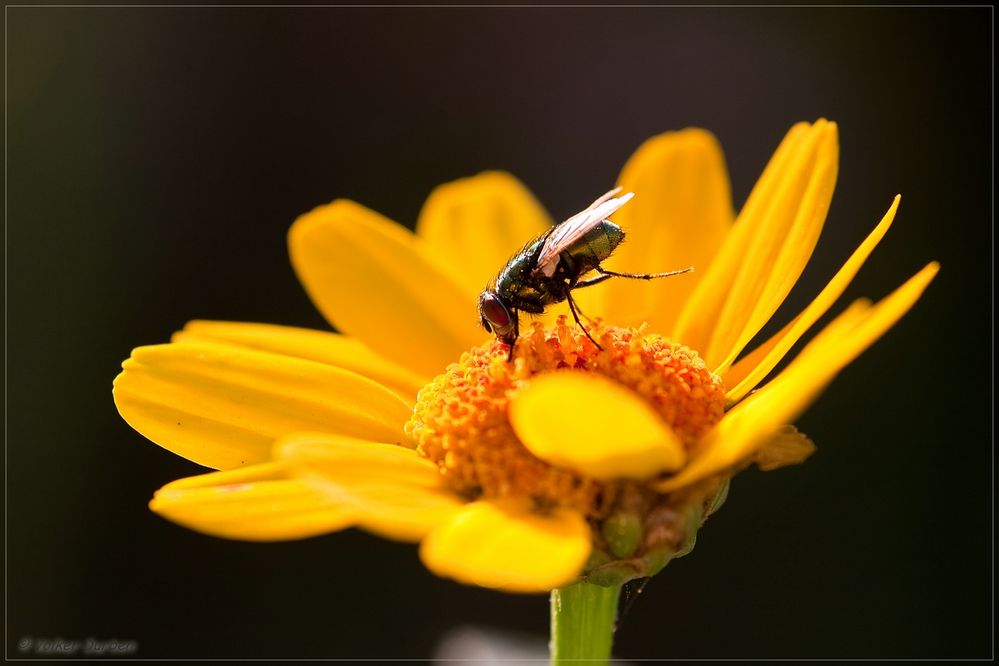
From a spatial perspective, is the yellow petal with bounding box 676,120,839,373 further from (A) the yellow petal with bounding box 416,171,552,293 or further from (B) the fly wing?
(A) the yellow petal with bounding box 416,171,552,293

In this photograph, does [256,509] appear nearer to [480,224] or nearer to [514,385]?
[514,385]

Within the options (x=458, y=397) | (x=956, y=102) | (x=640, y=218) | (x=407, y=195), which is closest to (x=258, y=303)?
(x=407, y=195)

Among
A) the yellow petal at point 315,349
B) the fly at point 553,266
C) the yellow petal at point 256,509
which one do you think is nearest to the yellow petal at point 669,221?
the fly at point 553,266

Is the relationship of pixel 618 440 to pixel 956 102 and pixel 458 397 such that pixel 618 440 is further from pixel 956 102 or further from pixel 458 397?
pixel 956 102

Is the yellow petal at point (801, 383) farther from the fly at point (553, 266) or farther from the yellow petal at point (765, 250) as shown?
the fly at point (553, 266)

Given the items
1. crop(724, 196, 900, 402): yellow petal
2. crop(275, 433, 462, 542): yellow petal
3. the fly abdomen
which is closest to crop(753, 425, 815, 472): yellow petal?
crop(724, 196, 900, 402): yellow petal

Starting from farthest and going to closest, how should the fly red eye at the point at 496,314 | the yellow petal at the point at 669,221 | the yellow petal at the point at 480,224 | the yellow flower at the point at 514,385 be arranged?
1. the yellow petal at the point at 480,224
2. the yellow petal at the point at 669,221
3. the fly red eye at the point at 496,314
4. the yellow flower at the point at 514,385
